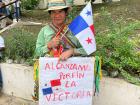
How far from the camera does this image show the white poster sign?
4195mm

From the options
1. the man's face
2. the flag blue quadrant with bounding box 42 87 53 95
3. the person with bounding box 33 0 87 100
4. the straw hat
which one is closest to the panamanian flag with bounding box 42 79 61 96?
the flag blue quadrant with bounding box 42 87 53 95

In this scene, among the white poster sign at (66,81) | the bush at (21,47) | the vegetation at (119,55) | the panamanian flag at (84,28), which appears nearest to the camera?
the panamanian flag at (84,28)

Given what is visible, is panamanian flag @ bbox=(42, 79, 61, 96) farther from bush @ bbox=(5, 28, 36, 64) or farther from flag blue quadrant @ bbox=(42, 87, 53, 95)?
bush @ bbox=(5, 28, 36, 64)

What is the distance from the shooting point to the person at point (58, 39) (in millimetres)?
4070

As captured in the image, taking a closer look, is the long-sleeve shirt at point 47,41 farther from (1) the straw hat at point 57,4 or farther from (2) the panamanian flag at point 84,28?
(1) the straw hat at point 57,4

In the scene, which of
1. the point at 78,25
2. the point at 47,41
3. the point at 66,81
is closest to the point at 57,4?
the point at 78,25

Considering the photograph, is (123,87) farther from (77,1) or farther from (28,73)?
(77,1)

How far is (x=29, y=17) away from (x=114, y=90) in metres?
7.72

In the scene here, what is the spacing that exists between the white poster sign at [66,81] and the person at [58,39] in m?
0.09

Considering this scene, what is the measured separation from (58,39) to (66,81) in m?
0.48

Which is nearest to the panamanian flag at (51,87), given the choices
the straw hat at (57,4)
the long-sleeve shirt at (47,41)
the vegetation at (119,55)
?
the long-sleeve shirt at (47,41)

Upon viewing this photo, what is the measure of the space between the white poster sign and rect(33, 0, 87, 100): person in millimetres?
91

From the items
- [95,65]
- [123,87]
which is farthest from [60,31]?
[123,87]

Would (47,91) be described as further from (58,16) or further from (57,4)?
(57,4)
